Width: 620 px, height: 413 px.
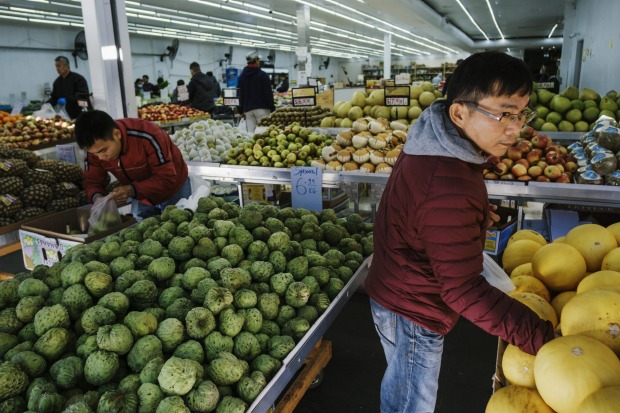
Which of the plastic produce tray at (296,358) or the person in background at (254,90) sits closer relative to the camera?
the plastic produce tray at (296,358)

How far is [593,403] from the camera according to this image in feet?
3.01

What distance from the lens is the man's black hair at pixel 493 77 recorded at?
1.21 metres

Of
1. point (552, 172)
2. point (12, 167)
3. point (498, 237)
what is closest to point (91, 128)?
point (12, 167)

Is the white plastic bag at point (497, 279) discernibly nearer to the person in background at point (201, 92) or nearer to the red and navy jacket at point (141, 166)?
the red and navy jacket at point (141, 166)

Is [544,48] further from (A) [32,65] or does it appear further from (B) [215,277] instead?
(B) [215,277]

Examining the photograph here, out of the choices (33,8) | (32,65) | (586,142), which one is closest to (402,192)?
(586,142)

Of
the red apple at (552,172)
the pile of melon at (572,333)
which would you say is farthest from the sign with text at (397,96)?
the pile of melon at (572,333)

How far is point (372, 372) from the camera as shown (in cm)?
276

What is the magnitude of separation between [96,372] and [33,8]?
14.0 metres

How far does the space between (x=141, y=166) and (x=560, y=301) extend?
2.66m

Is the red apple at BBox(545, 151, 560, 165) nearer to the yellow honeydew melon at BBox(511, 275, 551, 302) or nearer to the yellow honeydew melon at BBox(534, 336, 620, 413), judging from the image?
the yellow honeydew melon at BBox(511, 275, 551, 302)

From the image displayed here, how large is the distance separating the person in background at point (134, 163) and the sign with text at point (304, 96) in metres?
2.27

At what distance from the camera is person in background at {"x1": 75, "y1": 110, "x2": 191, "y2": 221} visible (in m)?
2.75

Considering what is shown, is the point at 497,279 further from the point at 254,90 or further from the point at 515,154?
the point at 254,90
